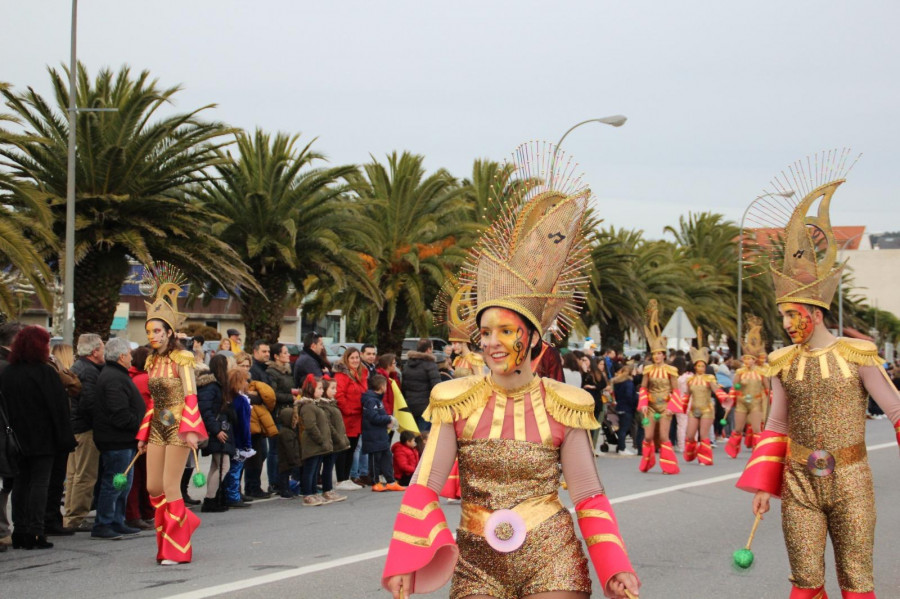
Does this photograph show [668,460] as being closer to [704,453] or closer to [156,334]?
[704,453]

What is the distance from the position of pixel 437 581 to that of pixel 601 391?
1379cm

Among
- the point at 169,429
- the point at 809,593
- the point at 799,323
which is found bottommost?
the point at 809,593

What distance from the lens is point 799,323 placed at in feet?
20.4

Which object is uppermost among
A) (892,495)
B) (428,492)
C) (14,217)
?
(14,217)

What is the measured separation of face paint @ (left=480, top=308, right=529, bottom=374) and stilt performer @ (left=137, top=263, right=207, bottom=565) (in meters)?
4.77

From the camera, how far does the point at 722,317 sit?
40.0 meters

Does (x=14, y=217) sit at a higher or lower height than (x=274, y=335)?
higher

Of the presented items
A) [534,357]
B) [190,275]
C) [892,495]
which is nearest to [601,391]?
[892,495]

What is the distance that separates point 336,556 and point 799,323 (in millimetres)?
4403

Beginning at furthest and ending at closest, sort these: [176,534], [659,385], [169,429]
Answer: [659,385]
[169,429]
[176,534]

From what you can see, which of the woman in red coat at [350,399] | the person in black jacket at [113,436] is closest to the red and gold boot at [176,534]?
the person in black jacket at [113,436]

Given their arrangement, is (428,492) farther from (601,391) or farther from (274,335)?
(274,335)

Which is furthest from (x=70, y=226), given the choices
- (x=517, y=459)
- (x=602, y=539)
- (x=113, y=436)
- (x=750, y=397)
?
(x=602, y=539)

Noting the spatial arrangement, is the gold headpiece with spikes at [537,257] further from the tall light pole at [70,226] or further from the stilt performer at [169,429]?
the tall light pole at [70,226]
